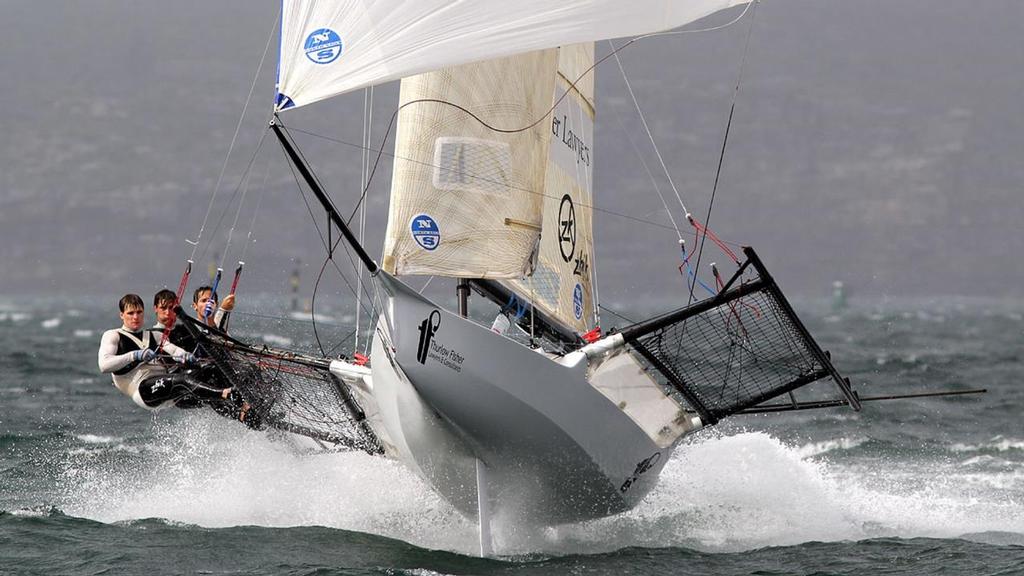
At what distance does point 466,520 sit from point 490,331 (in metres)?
2.00

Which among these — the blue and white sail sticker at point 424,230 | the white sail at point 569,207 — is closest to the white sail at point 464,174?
the blue and white sail sticker at point 424,230

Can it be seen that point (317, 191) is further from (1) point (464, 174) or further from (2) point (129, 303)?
(2) point (129, 303)

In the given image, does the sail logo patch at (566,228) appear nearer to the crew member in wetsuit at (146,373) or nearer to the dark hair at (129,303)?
the crew member in wetsuit at (146,373)

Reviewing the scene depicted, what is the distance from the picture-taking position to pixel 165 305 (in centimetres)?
1012

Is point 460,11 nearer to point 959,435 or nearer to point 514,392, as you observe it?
point 514,392

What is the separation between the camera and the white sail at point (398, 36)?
8.09m

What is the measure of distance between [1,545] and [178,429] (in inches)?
264

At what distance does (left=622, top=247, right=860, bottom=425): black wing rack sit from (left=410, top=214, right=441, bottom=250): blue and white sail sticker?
1508 mm

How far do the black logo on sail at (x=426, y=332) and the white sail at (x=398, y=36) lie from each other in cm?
162

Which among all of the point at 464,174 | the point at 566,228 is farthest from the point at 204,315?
the point at 566,228

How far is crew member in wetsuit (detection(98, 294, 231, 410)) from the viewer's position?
10039mm

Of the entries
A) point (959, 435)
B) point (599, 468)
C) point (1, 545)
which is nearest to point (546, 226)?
point (599, 468)

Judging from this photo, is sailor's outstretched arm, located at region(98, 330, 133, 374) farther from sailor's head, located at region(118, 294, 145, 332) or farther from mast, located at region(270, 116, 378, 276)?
mast, located at region(270, 116, 378, 276)

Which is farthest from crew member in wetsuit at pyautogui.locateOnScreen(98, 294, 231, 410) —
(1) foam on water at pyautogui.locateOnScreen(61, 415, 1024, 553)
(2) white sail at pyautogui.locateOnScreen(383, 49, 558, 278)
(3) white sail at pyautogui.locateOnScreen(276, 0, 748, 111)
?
(3) white sail at pyautogui.locateOnScreen(276, 0, 748, 111)
